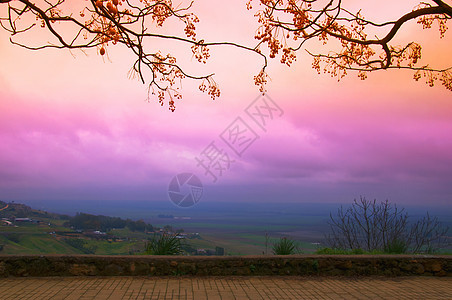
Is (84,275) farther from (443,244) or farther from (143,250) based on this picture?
(443,244)

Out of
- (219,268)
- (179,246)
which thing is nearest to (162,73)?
(179,246)

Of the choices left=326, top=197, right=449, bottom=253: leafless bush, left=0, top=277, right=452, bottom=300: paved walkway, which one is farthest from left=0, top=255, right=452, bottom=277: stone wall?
left=326, top=197, right=449, bottom=253: leafless bush

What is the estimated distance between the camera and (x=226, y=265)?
6.84 m

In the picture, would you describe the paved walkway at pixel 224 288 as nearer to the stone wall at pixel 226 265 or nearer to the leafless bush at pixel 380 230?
the stone wall at pixel 226 265

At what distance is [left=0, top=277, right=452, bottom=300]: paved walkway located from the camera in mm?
5625

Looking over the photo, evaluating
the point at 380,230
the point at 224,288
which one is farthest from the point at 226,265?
the point at 380,230

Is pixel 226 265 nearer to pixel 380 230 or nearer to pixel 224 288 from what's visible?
pixel 224 288

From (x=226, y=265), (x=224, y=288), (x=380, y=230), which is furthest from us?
(x=380, y=230)

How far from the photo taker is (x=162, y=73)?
8.13m

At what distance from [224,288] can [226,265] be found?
761 millimetres

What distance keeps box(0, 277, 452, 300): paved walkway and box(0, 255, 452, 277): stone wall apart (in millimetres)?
159

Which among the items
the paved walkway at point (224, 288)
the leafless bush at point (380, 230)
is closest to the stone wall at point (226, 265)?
the paved walkway at point (224, 288)

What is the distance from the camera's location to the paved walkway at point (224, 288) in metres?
5.62

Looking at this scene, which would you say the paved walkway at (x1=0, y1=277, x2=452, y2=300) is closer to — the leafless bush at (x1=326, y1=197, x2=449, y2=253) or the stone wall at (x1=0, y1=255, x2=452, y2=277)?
the stone wall at (x1=0, y1=255, x2=452, y2=277)
